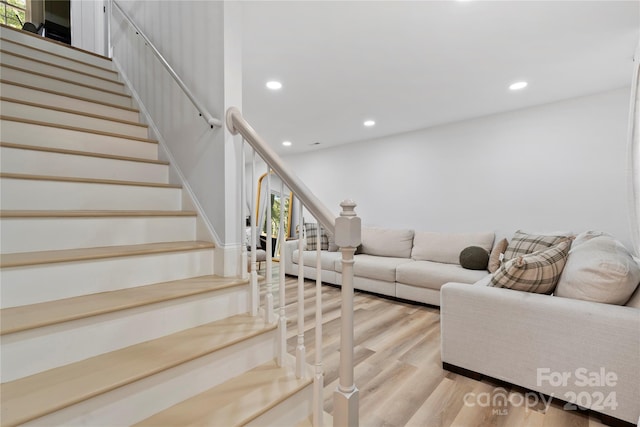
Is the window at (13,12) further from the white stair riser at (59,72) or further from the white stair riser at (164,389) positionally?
the white stair riser at (164,389)

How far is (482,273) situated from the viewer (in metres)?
3.17

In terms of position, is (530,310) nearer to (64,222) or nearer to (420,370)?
(420,370)

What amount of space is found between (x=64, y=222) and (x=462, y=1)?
2.49 metres

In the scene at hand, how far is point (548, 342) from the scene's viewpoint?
1.65 metres

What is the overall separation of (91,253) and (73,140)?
40.5 inches

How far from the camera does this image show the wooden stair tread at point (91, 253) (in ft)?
3.62

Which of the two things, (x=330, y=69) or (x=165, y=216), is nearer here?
(x=165, y=216)

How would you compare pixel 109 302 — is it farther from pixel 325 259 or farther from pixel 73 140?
pixel 325 259

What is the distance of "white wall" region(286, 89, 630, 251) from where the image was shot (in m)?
3.00

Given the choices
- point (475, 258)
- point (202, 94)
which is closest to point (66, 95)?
point (202, 94)

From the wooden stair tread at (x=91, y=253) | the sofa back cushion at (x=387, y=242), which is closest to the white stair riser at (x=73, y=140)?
the wooden stair tread at (x=91, y=253)

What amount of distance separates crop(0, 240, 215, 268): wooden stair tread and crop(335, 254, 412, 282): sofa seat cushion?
231 cm

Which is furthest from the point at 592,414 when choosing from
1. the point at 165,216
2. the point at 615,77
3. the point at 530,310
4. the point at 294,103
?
the point at 294,103

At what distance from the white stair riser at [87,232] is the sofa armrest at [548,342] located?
1.91 meters
